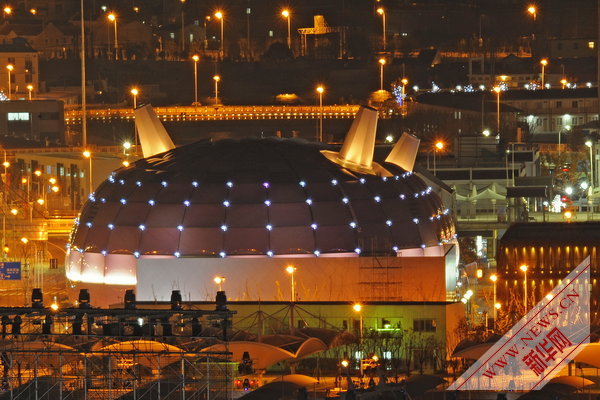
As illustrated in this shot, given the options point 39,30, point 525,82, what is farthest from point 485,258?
point 39,30

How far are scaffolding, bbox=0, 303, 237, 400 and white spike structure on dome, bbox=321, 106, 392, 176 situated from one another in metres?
22.9

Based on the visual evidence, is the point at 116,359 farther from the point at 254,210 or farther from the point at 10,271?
the point at 10,271

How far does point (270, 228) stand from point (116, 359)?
20358mm

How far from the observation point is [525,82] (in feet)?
602

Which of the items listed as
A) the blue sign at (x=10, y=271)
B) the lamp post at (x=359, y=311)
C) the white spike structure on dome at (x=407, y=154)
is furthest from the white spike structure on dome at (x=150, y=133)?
the lamp post at (x=359, y=311)

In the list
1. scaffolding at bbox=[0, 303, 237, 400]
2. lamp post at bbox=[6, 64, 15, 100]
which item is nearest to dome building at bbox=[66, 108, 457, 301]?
scaffolding at bbox=[0, 303, 237, 400]

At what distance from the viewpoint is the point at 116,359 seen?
241ft

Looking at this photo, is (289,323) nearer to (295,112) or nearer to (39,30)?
(295,112)

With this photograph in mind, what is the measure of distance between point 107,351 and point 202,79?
122m

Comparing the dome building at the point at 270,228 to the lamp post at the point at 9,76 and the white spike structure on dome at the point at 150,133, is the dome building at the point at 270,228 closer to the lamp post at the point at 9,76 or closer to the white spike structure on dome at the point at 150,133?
the white spike structure on dome at the point at 150,133

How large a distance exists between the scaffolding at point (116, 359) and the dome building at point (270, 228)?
15.6m

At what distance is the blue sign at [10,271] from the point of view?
98188mm

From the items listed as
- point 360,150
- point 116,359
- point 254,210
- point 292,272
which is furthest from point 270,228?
point 116,359

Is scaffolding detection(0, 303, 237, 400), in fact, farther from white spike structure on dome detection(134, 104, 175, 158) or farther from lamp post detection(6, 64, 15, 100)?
Result: lamp post detection(6, 64, 15, 100)
